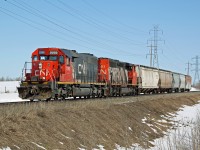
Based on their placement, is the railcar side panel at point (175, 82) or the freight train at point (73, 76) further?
the railcar side panel at point (175, 82)

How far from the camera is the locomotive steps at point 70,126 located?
10.3 m

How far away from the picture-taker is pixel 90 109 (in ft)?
57.7

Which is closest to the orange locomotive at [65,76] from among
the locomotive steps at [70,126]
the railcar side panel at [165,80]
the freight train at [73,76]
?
the freight train at [73,76]

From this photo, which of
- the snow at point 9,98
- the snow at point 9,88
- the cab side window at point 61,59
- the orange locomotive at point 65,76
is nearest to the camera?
the orange locomotive at point 65,76

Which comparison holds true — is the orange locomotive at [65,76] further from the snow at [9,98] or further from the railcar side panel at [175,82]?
the railcar side panel at [175,82]

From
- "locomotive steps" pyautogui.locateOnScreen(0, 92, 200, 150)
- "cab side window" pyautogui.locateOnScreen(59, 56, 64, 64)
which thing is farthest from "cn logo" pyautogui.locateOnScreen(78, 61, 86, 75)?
"locomotive steps" pyautogui.locateOnScreen(0, 92, 200, 150)

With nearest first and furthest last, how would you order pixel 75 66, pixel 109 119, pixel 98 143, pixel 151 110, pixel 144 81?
1. pixel 98 143
2. pixel 109 119
3. pixel 75 66
4. pixel 151 110
5. pixel 144 81

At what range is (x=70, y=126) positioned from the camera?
13.4 metres

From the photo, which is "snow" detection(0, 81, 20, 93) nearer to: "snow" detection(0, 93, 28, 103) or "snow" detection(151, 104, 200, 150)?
"snow" detection(0, 93, 28, 103)

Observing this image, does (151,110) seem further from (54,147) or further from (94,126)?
(54,147)

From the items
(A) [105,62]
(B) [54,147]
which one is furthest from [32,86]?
(A) [105,62]

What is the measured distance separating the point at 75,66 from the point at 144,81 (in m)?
19.9

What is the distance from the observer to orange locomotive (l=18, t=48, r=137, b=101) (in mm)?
19469

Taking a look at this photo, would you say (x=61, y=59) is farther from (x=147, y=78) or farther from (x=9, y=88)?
(x=9, y=88)
